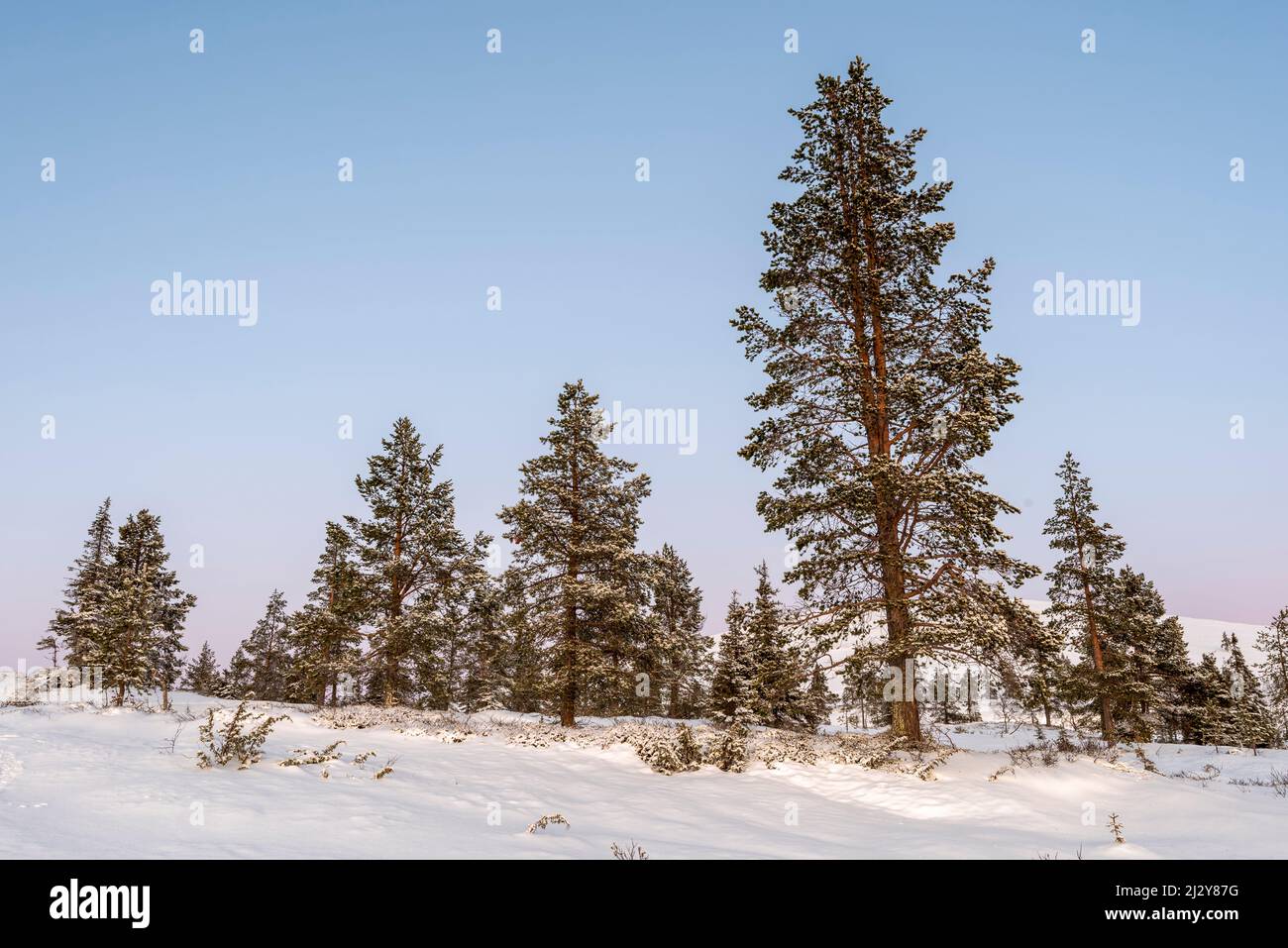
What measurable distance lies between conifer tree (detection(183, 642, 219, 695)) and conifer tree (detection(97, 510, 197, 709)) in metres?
25.3

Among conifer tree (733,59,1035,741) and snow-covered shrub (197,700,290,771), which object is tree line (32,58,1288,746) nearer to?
conifer tree (733,59,1035,741)

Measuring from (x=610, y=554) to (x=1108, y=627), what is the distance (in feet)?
81.6

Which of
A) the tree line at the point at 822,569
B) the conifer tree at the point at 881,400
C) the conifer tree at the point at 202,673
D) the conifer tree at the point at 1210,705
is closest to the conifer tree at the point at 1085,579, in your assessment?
the tree line at the point at 822,569

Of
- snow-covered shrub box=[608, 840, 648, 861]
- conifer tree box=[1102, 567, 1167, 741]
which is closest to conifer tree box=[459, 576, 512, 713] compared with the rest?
snow-covered shrub box=[608, 840, 648, 861]

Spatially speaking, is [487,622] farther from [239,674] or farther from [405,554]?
[239,674]

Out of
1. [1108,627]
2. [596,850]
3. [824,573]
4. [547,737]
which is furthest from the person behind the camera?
[1108,627]

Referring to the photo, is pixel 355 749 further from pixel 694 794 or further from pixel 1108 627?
pixel 1108 627

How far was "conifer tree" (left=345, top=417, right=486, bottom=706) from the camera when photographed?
25.4m

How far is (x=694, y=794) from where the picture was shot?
1112 centimetres

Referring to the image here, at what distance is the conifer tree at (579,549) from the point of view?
21844 mm

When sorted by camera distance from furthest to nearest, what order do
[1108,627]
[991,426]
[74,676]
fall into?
[74,676], [1108,627], [991,426]
